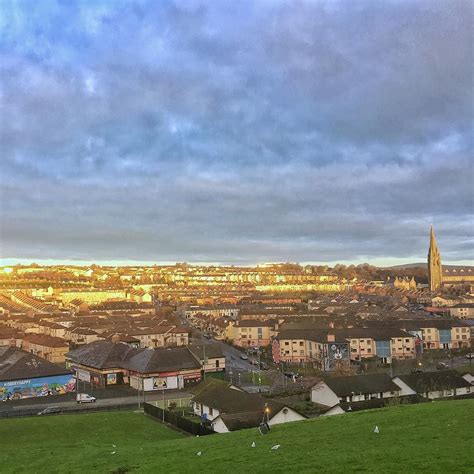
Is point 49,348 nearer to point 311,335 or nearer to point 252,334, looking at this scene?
point 252,334

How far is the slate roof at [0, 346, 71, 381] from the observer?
41.3 metres

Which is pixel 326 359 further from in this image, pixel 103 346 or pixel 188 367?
pixel 103 346

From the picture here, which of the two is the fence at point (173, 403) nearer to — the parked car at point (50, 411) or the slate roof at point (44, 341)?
the parked car at point (50, 411)

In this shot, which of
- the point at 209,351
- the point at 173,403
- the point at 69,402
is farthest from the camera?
the point at 209,351

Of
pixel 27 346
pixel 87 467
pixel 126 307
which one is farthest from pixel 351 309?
pixel 87 467

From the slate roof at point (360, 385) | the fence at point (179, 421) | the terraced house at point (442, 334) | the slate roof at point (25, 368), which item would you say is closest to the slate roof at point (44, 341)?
the slate roof at point (25, 368)

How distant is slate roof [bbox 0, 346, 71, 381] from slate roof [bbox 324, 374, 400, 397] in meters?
21.8

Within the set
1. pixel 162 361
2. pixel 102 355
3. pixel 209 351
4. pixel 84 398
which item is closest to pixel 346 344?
pixel 209 351

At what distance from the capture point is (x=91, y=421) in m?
30.5

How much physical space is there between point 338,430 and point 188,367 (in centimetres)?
3177

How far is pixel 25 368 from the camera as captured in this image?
4219 centimetres

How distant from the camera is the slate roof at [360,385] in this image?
127 ft

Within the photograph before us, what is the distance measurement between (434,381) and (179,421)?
69.3 ft

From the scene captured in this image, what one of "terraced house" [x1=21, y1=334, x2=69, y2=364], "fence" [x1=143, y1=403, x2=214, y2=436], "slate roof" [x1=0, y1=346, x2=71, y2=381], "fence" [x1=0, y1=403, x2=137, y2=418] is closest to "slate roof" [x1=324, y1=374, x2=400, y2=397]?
"fence" [x1=143, y1=403, x2=214, y2=436]
